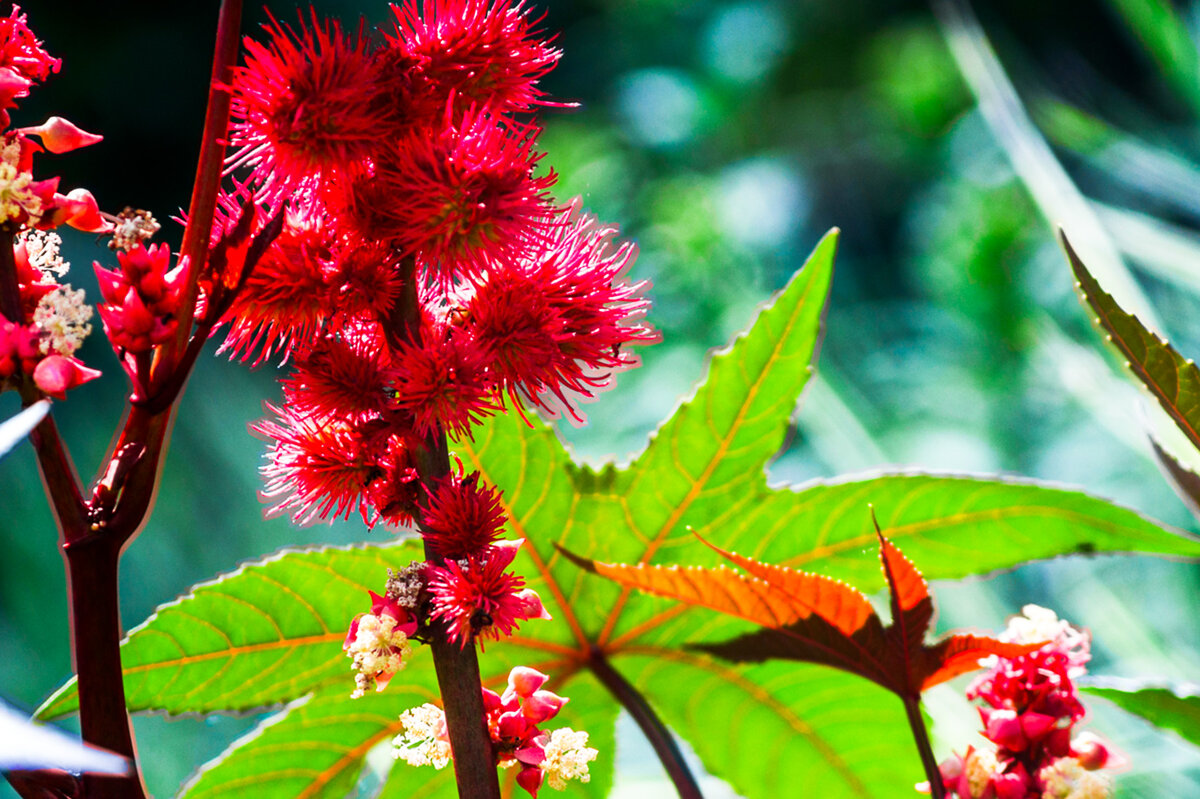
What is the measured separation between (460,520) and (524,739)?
0.05 metres

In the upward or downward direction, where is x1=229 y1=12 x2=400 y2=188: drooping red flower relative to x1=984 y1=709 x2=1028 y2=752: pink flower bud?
upward

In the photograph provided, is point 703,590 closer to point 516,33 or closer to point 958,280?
point 516,33

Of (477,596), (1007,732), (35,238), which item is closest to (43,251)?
(35,238)

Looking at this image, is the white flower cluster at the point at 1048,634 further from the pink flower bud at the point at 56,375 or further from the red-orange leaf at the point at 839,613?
the pink flower bud at the point at 56,375

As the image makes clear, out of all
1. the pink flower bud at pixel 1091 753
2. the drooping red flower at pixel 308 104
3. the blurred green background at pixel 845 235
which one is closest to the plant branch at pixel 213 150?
the drooping red flower at pixel 308 104

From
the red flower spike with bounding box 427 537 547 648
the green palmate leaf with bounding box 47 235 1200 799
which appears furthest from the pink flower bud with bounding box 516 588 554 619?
the green palmate leaf with bounding box 47 235 1200 799

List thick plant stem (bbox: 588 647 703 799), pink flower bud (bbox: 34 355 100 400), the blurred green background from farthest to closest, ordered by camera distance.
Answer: the blurred green background, thick plant stem (bbox: 588 647 703 799), pink flower bud (bbox: 34 355 100 400)

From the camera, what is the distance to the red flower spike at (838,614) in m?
0.23

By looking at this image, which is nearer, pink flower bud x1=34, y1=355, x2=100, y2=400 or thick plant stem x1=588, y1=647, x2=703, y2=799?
pink flower bud x1=34, y1=355, x2=100, y2=400

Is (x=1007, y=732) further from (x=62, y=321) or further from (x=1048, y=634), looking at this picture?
(x=62, y=321)

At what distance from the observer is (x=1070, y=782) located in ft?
0.71

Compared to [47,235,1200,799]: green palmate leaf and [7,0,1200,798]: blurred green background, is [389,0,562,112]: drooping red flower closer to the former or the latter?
[47,235,1200,799]: green palmate leaf

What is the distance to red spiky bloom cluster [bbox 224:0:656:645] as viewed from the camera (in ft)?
0.61

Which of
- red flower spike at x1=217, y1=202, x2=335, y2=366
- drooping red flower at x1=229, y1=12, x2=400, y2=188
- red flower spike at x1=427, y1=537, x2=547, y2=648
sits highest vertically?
drooping red flower at x1=229, y1=12, x2=400, y2=188
